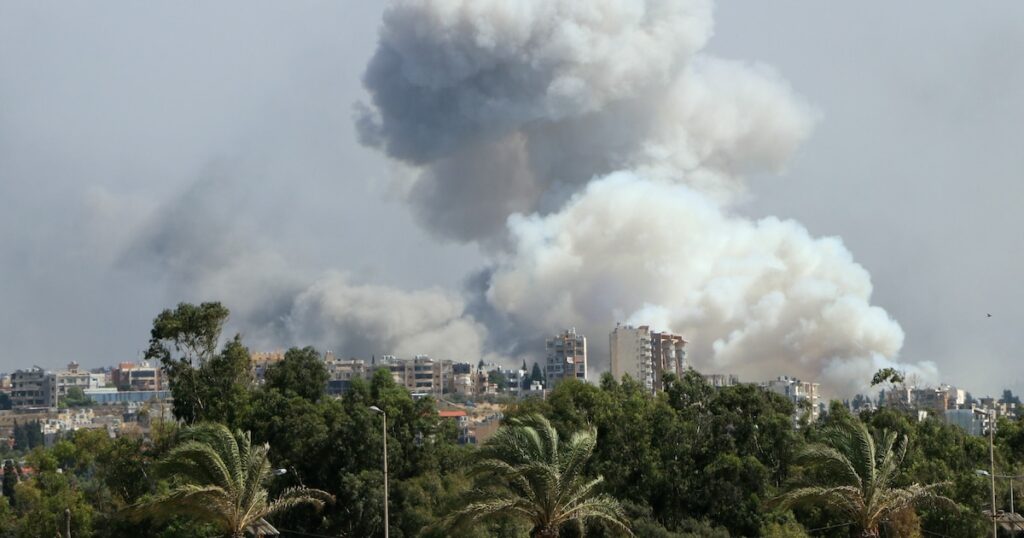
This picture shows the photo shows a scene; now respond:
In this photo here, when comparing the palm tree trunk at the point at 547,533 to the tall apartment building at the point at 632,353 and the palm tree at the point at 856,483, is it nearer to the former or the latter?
the palm tree at the point at 856,483

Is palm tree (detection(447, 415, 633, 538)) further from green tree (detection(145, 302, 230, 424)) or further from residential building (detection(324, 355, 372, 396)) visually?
residential building (detection(324, 355, 372, 396))

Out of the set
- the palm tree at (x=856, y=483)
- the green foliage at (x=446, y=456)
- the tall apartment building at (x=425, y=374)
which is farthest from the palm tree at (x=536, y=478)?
the tall apartment building at (x=425, y=374)

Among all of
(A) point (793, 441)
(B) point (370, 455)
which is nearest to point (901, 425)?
(A) point (793, 441)

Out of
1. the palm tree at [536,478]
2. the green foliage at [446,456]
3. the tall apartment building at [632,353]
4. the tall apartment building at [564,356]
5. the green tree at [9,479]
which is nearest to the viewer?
the palm tree at [536,478]

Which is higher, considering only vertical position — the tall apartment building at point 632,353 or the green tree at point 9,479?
the tall apartment building at point 632,353

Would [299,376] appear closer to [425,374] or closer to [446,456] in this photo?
[446,456]

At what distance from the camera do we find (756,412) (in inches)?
1768

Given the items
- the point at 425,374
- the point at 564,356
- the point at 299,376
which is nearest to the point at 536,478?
the point at 299,376

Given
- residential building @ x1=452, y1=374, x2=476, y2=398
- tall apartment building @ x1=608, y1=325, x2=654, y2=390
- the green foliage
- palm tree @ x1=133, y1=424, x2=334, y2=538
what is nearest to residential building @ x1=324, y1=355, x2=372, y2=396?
residential building @ x1=452, y1=374, x2=476, y2=398

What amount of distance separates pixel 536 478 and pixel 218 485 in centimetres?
728

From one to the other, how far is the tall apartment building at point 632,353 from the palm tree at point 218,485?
8985 centimetres

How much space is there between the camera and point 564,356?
520ft

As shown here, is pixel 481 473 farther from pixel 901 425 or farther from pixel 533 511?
pixel 901 425

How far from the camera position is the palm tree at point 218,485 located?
3127cm
